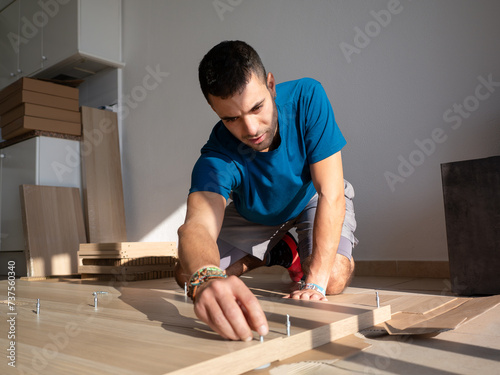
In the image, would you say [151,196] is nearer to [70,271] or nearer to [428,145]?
[70,271]

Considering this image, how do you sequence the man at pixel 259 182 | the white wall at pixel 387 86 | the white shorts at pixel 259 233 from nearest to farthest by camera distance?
the man at pixel 259 182 < the white shorts at pixel 259 233 < the white wall at pixel 387 86

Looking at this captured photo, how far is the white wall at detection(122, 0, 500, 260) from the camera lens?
255 cm

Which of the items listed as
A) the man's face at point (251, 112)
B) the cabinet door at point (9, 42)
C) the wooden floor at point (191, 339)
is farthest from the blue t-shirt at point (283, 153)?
the cabinet door at point (9, 42)

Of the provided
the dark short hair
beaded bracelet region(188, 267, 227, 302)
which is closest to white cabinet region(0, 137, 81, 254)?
the dark short hair

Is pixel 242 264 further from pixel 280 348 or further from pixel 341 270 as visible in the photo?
pixel 280 348

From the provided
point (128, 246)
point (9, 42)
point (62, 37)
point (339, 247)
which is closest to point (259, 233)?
point (339, 247)

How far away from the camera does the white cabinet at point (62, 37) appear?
4531 millimetres

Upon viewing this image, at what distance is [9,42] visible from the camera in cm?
528

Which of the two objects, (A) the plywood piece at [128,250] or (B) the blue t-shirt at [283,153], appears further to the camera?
(A) the plywood piece at [128,250]

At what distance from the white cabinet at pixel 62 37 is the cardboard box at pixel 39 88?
0.35 metres

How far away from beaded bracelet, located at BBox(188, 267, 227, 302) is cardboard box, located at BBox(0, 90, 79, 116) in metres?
3.75

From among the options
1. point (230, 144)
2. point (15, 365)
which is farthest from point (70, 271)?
point (15, 365)

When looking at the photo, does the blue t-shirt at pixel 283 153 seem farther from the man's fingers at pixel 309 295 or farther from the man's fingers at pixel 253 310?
the man's fingers at pixel 253 310

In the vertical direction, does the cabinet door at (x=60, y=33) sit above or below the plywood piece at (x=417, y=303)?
above
